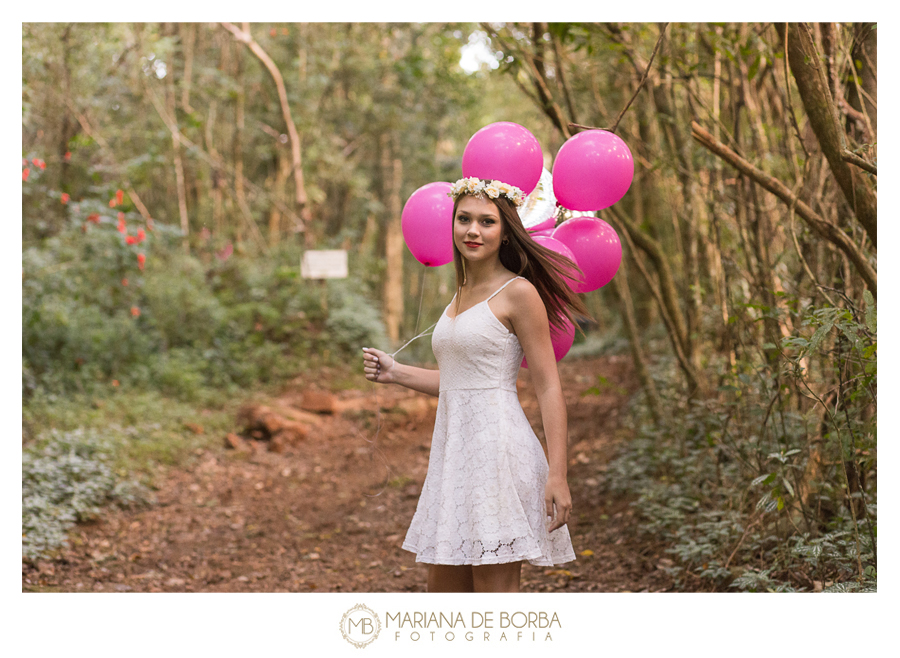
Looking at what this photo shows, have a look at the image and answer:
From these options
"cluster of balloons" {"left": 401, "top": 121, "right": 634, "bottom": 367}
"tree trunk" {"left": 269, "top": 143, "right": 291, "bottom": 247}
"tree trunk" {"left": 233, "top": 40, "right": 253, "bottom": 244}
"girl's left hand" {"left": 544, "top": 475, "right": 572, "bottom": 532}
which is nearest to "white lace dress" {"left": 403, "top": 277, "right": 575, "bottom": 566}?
"girl's left hand" {"left": 544, "top": 475, "right": 572, "bottom": 532}

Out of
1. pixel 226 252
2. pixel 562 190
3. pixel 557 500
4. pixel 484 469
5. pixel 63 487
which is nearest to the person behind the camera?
pixel 557 500

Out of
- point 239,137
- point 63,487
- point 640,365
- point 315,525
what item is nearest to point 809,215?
point 640,365

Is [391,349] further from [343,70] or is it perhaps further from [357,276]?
[343,70]

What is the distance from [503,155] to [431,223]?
40 centimetres

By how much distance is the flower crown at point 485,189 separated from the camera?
2443 mm

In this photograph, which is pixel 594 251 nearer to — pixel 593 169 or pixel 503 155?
pixel 593 169

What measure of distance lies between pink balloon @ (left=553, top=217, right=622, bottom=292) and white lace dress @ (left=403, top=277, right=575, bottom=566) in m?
0.53

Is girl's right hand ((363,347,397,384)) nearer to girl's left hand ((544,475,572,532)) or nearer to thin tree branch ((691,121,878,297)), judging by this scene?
girl's left hand ((544,475,572,532))

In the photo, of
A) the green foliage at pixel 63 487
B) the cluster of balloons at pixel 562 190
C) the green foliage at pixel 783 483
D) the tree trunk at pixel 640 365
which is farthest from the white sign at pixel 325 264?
the cluster of balloons at pixel 562 190

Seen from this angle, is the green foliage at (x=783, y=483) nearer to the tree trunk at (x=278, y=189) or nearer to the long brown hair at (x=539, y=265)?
the long brown hair at (x=539, y=265)

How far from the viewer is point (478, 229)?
2.43 m

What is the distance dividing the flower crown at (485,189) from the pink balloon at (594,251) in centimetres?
42

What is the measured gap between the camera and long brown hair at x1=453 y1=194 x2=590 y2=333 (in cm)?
248
